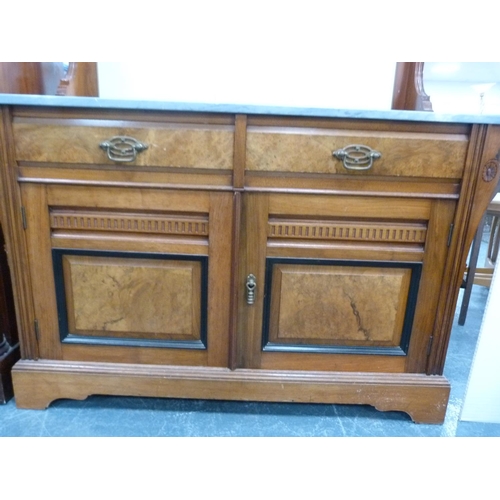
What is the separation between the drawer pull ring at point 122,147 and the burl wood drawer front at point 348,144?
275 millimetres

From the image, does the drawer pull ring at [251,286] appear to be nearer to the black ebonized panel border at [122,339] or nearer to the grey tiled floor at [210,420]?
the black ebonized panel border at [122,339]

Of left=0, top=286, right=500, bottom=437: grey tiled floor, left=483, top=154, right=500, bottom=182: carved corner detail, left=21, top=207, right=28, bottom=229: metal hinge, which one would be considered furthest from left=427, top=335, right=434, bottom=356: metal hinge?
left=21, top=207, right=28, bottom=229: metal hinge

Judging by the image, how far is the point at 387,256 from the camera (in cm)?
103

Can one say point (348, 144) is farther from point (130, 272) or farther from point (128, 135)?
point (130, 272)

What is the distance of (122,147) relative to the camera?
95 cm

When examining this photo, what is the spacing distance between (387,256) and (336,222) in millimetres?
168

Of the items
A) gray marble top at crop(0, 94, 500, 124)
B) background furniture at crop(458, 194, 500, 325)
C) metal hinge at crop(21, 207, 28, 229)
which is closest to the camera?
gray marble top at crop(0, 94, 500, 124)

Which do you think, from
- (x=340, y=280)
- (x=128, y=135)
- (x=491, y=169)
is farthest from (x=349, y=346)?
(x=128, y=135)

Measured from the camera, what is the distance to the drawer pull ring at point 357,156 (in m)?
0.94

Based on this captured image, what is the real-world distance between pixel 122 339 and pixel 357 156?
824 mm

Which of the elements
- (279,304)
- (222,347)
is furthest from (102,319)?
(279,304)

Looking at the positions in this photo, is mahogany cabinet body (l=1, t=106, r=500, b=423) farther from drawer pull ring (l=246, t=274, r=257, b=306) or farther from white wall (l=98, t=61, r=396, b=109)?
white wall (l=98, t=61, r=396, b=109)

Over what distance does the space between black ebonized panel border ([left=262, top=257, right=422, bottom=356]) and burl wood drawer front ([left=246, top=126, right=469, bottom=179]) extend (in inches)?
9.4

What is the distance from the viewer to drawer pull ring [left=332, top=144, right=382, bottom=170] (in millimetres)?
939
